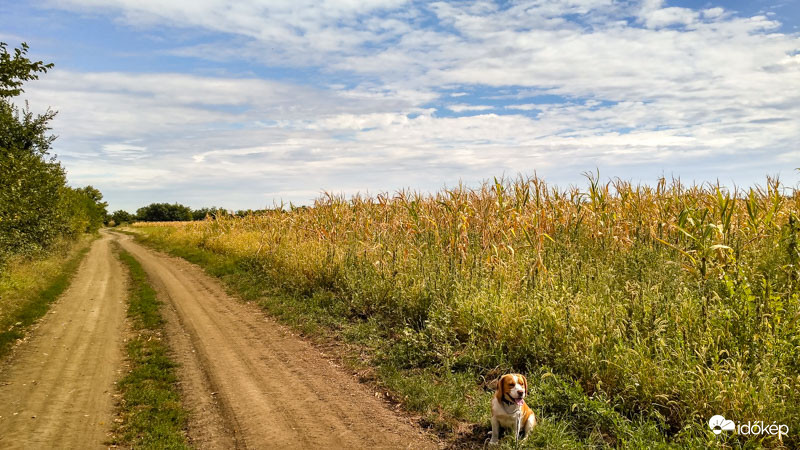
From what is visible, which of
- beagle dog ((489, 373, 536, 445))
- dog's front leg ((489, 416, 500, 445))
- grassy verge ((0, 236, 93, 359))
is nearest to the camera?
beagle dog ((489, 373, 536, 445))

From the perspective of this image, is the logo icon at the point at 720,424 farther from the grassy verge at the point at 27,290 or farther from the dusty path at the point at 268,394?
the grassy verge at the point at 27,290

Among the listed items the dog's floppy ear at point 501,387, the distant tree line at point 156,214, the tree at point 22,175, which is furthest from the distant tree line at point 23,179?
the distant tree line at point 156,214

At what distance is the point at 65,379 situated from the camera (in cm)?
777

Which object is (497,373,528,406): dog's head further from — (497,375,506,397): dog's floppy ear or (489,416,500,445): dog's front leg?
(489,416,500,445): dog's front leg

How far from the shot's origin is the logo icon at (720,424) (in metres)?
4.34

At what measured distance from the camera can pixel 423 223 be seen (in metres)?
12.1

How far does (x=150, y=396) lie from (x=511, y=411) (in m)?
5.35

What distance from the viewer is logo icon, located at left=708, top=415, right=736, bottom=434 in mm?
4336

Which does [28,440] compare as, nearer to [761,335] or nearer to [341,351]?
[341,351]

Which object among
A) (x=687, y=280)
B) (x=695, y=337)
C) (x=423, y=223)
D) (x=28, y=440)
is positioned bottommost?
(x=28, y=440)

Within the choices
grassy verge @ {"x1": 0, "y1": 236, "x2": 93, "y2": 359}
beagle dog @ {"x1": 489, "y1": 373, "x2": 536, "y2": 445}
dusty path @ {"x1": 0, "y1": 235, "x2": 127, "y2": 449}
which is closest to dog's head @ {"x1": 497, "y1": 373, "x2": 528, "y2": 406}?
beagle dog @ {"x1": 489, "y1": 373, "x2": 536, "y2": 445}

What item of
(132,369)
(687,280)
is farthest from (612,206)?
(132,369)

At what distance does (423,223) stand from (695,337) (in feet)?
24.0

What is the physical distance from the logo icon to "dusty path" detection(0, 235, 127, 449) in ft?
22.0
